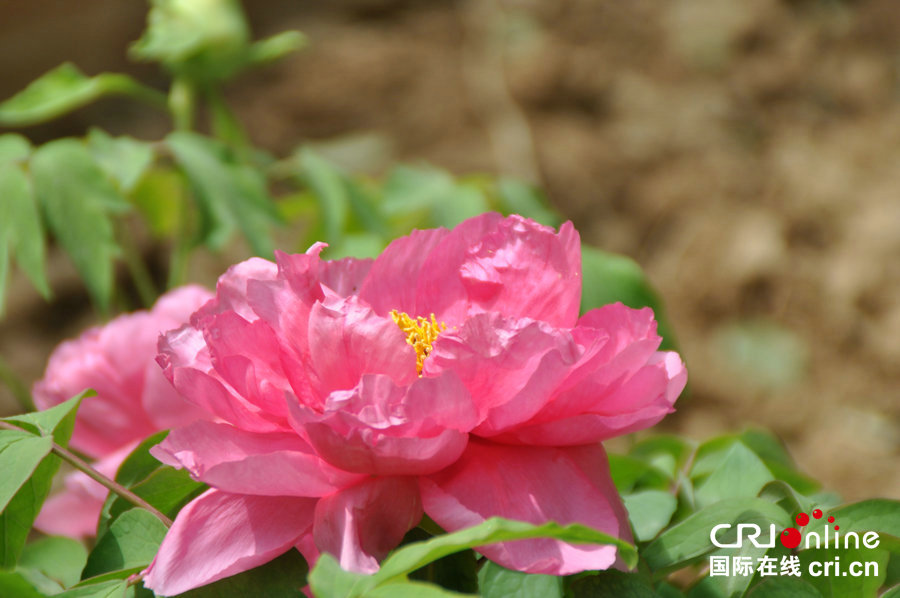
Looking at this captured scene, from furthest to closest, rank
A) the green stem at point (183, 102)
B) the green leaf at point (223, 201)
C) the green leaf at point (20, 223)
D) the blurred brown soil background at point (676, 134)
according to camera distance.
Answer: the blurred brown soil background at point (676, 134) → the green stem at point (183, 102) → the green leaf at point (223, 201) → the green leaf at point (20, 223)

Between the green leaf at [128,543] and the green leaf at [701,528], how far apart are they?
178mm

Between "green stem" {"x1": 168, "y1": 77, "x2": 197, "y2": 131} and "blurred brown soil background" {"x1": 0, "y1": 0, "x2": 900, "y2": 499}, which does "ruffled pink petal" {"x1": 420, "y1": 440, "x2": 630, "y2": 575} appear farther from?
"blurred brown soil background" {"x1": 0, "y1": 0, "x2": 900, "y2": 499}

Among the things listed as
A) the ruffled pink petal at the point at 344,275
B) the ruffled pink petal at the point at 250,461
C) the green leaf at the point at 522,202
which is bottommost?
the green leaf at the point at 522,202

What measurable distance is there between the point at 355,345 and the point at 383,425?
0.04 metres

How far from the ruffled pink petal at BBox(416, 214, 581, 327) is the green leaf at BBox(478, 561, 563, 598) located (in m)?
0.09

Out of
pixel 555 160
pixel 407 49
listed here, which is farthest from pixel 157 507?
pixel 407 49

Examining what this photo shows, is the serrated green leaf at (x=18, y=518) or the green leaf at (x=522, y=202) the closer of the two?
the serrated green leaf at (x=18, y=518)

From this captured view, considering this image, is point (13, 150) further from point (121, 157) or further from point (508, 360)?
Result: point (508, 360)

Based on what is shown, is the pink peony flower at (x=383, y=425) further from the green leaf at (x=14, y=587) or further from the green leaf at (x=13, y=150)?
the green leaf at (x=13, y=150)

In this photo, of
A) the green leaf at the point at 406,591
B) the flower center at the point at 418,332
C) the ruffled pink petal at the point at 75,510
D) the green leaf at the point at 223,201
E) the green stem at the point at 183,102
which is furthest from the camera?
the green stem at the point at 183,102

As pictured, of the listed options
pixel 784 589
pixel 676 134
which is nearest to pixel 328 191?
pixel 784 589

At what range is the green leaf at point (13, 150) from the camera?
0.60 metres

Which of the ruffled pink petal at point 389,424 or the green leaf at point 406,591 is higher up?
the ruffled pink petal at point 389,424

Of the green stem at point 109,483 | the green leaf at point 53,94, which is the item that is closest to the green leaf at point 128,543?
the green stem at point 109,483
